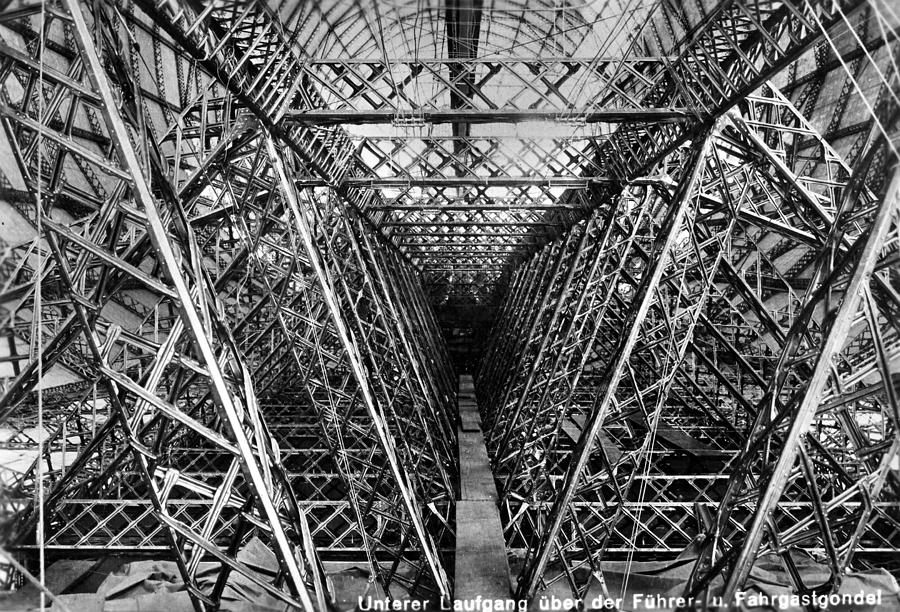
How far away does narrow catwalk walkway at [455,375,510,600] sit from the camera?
710 centimetres

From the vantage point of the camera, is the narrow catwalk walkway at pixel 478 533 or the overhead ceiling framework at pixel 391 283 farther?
the narrow catwalk walkway at pixel 478 533

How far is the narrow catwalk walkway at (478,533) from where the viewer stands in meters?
7.10

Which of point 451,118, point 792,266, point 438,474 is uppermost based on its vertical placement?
point 451,118

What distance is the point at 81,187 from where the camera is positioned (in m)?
12.4

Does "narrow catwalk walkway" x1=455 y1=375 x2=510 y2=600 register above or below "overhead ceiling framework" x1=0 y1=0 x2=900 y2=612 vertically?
below

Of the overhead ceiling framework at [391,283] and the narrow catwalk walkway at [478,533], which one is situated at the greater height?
the overhead ceiling framework at [391,283]

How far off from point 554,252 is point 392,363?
6.56m

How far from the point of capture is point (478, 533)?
883 cm

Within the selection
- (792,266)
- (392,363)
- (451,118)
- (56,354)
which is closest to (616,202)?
(451,118)

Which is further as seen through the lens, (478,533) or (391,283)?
(391,283)

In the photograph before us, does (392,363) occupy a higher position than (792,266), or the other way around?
(792,266)

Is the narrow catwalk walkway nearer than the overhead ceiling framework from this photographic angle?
No

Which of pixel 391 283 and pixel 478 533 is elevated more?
pixel 391 283

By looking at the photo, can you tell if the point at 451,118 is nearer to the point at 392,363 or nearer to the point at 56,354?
the point at 56,354
